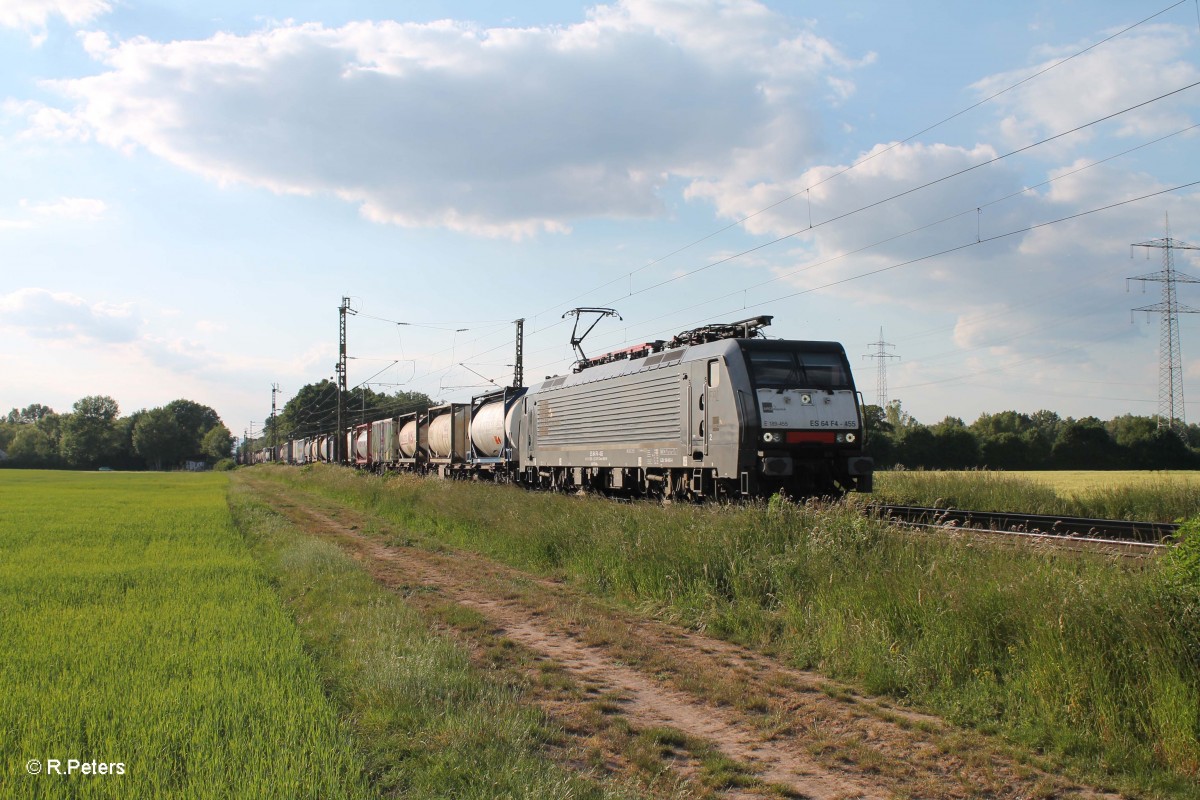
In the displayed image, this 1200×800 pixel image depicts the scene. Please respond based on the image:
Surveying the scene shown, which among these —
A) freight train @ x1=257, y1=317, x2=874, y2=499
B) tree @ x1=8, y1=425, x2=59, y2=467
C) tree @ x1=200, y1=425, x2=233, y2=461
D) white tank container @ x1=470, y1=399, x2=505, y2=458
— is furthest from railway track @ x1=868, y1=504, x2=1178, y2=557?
tree @ x1=200, y1=425, x2=233, y2=461

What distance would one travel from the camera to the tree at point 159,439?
13525cm

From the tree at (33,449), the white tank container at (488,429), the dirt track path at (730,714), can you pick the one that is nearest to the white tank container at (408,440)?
the white tank container at (488,429)

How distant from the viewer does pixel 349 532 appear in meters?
20.0

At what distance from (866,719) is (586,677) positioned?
7.74 ft

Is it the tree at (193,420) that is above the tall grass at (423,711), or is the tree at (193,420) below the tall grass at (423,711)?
above

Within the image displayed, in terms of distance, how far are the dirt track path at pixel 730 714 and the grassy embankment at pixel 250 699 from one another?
0.67m

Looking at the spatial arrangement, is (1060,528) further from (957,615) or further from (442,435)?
(442,435)

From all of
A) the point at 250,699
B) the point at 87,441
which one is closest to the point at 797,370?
the point at 250,699

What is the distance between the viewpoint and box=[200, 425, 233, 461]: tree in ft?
513

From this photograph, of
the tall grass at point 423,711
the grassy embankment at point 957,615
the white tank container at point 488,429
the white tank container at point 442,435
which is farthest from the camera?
the white tank container at point 442,435

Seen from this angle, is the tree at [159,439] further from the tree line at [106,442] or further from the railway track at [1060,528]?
the railway track at [1060,528]

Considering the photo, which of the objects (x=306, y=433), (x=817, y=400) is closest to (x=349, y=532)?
(x=817, y=400)

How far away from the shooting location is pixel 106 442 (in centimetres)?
12950

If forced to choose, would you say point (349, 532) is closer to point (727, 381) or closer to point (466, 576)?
point (466, 576)
